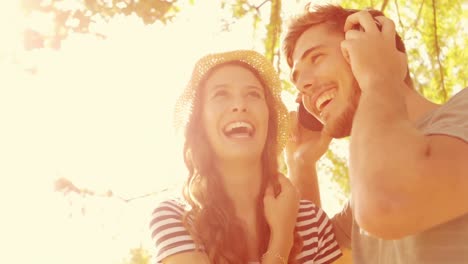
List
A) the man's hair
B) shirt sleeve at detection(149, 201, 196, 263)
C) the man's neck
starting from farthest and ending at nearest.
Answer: the man's hair, shirt sleeve at detection(149, 201, 196, 263), the man's neck

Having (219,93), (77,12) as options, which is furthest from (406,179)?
(77,12)

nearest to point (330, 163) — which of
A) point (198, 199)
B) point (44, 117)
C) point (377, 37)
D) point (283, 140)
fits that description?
point (44, 117)

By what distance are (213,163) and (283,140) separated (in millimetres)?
526

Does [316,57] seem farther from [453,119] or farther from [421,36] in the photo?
[421,36]

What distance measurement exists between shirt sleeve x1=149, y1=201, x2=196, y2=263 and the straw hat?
81cm

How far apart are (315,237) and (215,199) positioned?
0.61 metres

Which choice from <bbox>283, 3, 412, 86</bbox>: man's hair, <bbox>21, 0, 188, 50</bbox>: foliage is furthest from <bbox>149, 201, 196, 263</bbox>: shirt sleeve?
<bbox>21, 0, 188, 50</bbox>: foliage

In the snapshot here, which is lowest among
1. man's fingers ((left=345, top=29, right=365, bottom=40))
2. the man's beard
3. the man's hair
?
the man's beard

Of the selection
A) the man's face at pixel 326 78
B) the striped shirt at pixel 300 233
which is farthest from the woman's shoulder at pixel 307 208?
the man's face at pixel 326 78

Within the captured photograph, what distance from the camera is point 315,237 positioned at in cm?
338

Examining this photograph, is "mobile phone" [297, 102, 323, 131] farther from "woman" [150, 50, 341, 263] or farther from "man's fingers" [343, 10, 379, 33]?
"man's fingers" [343, 10, 379, 33]

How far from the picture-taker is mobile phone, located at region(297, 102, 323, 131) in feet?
11.7

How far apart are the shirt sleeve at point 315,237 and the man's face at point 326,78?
70cm

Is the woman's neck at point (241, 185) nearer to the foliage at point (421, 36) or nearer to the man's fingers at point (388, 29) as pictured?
the man's fingers at point (388, 29)
